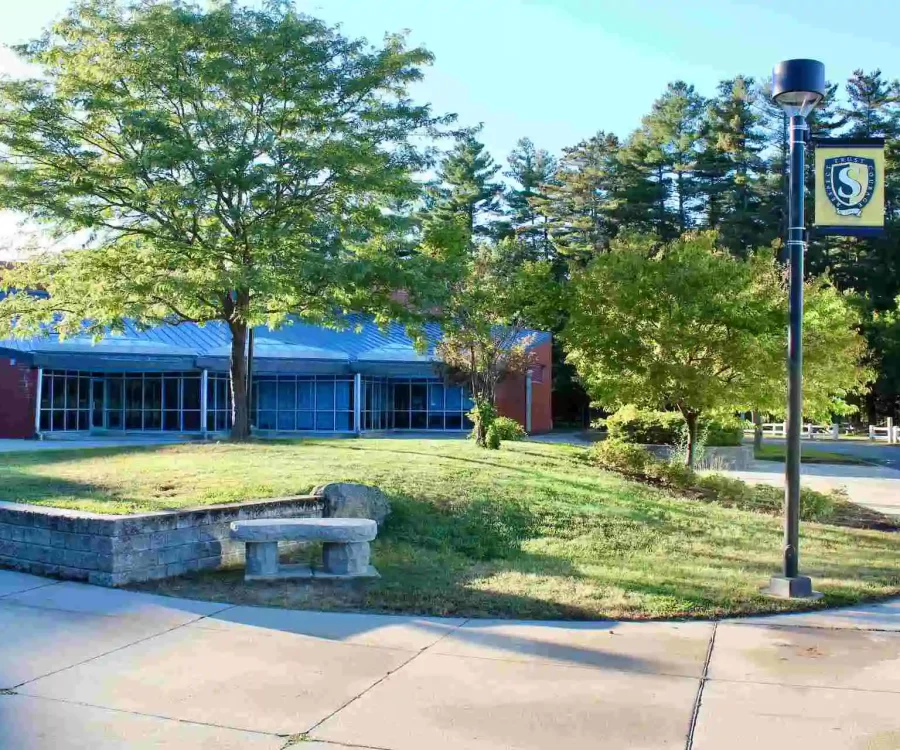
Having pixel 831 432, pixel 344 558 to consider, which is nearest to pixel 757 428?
pixel 831 432

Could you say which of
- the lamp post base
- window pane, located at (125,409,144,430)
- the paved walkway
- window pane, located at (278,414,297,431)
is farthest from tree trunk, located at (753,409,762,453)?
the paved walkway

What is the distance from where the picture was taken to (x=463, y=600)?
25.1 ft

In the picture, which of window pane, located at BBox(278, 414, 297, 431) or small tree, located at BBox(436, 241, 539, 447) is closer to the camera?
small tree, located at BBox(436, 241, 539, 447)

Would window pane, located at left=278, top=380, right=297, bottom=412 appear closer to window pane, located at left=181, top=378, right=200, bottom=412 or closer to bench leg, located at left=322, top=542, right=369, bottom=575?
window pane, located at left=181, top=378, right=200, bottom=412

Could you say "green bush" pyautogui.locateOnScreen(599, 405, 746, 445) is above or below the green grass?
above

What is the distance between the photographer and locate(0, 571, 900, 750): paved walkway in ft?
15.2

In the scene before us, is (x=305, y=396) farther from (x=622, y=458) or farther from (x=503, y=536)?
(x=503, y=536)

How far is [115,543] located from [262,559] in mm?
1261

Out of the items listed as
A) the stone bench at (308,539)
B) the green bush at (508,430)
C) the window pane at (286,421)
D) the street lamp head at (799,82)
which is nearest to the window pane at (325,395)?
the window pane at (286,421)

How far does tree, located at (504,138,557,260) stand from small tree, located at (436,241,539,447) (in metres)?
40.2

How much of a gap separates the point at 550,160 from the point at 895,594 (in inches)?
2670

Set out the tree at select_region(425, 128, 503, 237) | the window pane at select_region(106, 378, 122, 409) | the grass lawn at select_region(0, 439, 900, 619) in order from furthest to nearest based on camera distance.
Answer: the tree at select_region(425, 128, 503, 237), the window pane at select_region(106, 378, 122, 409), the grass lawn at select_region(0, 439, 900, 619)

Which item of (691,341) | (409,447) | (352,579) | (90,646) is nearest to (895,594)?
(352,579)

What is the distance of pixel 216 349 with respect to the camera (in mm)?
34812
